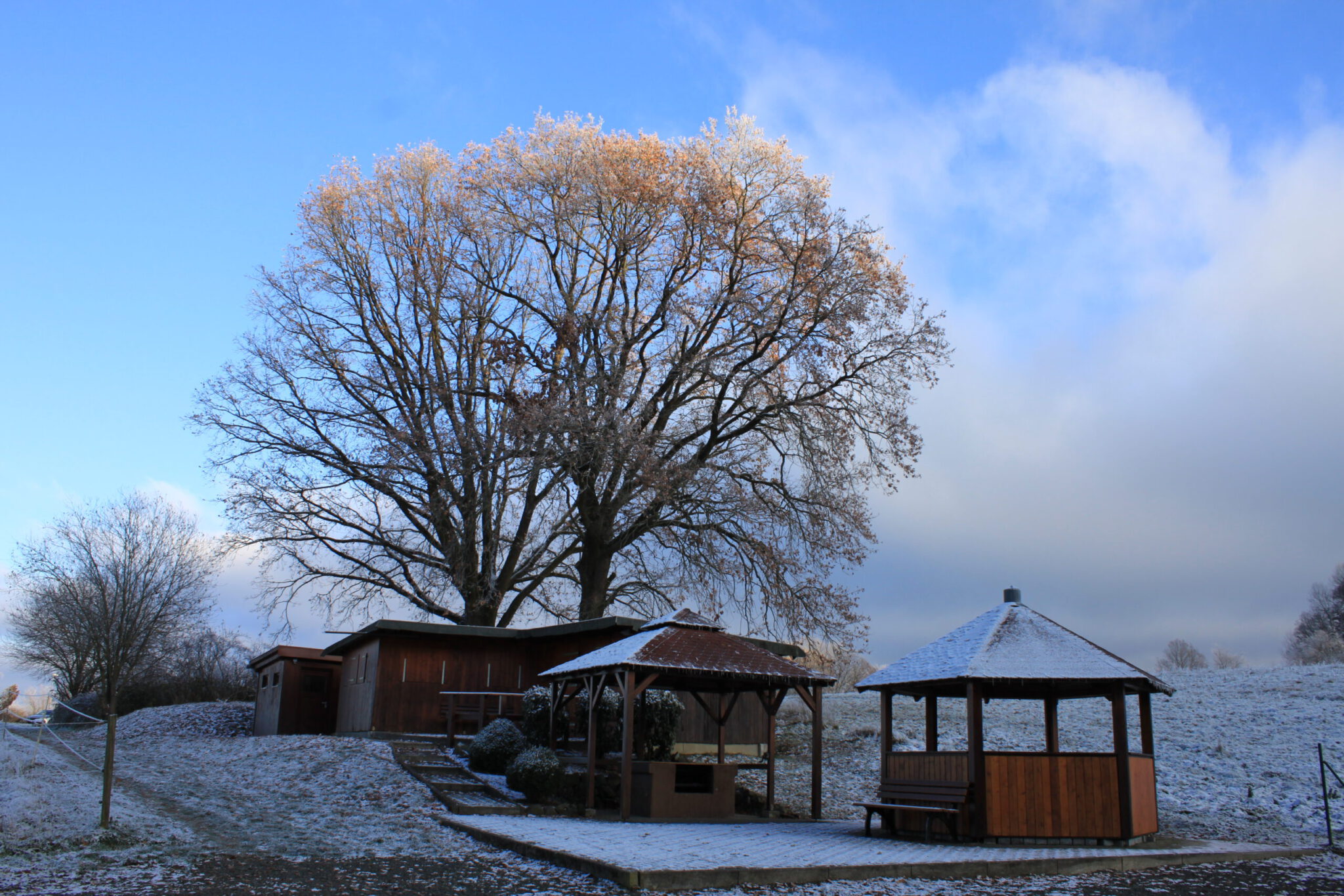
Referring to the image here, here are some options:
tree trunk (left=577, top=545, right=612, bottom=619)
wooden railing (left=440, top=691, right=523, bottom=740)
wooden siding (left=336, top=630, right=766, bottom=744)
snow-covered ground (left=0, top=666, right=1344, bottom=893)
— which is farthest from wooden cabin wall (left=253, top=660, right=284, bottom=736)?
tree trunk (left=577, top=545, right=612, bottom=619)

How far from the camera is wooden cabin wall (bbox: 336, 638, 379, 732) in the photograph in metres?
21.9

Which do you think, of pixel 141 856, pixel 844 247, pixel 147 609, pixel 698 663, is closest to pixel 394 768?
pixel 698 663

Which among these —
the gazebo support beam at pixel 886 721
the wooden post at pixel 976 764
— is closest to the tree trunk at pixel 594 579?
the gazebo support beam at pixel 886 721

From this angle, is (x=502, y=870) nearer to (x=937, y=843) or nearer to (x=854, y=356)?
(x=937, y=843)

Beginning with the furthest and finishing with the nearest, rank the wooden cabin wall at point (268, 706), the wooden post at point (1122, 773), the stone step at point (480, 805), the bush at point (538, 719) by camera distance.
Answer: the wooden cabin wall at point (268, 706)
the bush at point (538, 719)
the stone step at point (480, 805)
the wooden post at point (1122, 773)

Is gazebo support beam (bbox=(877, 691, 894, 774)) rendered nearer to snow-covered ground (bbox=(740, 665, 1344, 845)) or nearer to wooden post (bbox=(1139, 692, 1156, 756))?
snow-covered ground (bbox=(740, 665, 1344, 845))

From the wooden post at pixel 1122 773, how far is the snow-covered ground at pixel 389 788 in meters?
2.86

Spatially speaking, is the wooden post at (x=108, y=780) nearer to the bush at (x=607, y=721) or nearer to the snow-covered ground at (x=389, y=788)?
the snow-covered ground at (x=389, y=788)

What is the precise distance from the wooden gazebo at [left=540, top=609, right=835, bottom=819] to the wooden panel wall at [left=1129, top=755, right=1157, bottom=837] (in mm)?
4936

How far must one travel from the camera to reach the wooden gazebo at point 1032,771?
13.1m

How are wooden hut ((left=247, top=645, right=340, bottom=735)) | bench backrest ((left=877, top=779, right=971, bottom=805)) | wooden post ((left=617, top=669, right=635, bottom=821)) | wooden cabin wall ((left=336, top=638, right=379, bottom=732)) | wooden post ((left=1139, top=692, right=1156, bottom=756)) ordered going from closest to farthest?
bench backrest ((left=877, top=779, right=971, bottom=805)), wooden post ((left=1139, top=692, right=1156, bottom=756)), wooden post ((left=617, top=669, right=635, bottom=821)), wooden cabin wall ((left=336, top=638, right=379, bottom=732)), wooden hut ((left=247, top=645, right=340, bottom=735))

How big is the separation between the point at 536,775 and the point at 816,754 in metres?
5.00

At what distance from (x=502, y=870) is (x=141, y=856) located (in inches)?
147

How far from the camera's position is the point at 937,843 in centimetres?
1317
